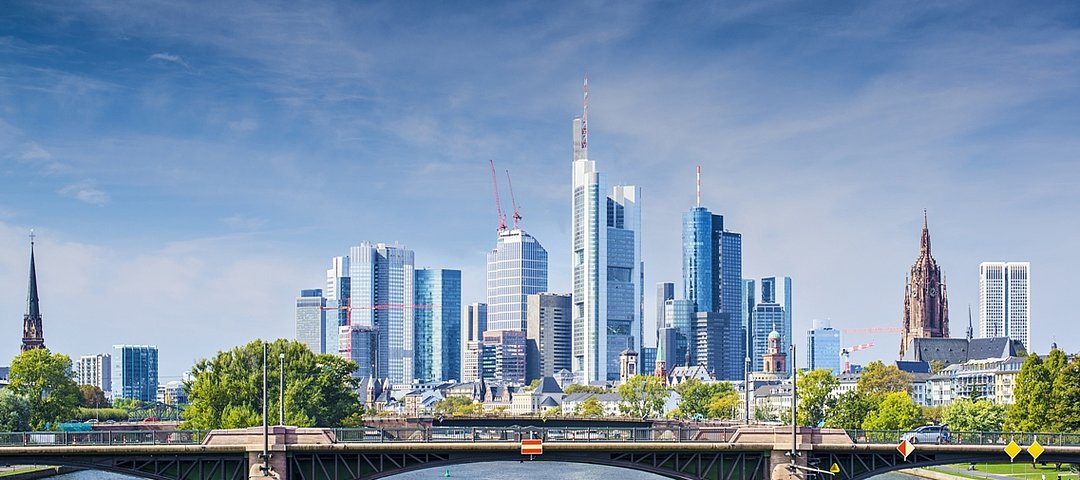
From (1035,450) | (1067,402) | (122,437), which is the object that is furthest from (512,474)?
(1035,450)

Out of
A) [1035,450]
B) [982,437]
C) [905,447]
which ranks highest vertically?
[905,447]

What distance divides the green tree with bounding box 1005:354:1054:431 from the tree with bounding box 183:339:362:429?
7512 cm

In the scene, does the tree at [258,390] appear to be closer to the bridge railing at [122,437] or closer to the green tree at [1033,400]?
the bridge railing at [122,437]

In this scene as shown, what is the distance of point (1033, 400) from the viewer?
15988 centimetres

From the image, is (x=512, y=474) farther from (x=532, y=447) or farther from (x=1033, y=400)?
(x=532, y=447)

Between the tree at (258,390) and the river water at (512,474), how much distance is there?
35.7 ft

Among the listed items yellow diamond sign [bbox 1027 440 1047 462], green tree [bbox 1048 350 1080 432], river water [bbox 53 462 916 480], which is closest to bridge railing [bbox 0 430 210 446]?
yellow diamond sign [bbox 1027 440 1047 462]

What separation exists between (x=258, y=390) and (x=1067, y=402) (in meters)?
83.2

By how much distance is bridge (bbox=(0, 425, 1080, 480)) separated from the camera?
92250 mm

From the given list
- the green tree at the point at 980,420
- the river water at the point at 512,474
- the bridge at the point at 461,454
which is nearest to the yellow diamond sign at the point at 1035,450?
the bridge at the point at 461,454

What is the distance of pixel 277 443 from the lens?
9275 cm

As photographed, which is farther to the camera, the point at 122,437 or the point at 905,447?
the point at 122,437

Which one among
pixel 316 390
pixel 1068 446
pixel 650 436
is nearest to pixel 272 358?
pixel 316 390

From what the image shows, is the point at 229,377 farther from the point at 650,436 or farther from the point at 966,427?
the point at 966,427
